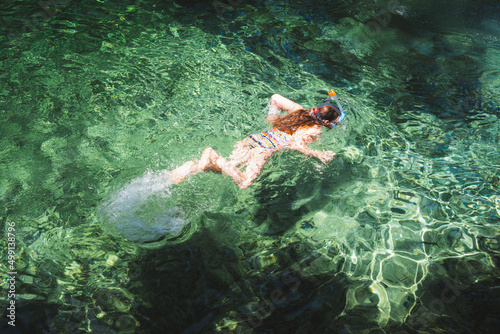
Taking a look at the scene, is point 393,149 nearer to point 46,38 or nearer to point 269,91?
point 269,91

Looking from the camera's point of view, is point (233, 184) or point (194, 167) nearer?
point (194, 167)

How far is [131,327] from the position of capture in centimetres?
278

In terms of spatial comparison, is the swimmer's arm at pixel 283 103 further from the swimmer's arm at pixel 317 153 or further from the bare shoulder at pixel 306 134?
the swimmer's arm at pixel 317 153

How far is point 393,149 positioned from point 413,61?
2807mm

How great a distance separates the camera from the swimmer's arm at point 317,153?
433 cm

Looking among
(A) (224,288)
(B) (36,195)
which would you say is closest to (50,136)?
(B) (36,195)

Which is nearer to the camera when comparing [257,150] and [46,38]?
[257,150]

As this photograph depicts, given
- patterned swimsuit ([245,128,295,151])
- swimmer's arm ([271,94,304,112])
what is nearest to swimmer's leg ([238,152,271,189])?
patterned swimsuit ([245,128,295,151])

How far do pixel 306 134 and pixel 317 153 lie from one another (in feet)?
0.99

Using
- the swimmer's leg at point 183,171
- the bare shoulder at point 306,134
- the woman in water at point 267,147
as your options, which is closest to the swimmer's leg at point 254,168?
the woman in water at point 267,147

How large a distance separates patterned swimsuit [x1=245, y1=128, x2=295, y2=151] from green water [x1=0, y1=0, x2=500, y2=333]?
22 cm

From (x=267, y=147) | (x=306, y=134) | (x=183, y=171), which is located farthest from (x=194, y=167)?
(x=306, y=134)

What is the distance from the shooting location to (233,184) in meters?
4.07

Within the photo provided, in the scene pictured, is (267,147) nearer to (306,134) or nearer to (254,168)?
(254,168)
